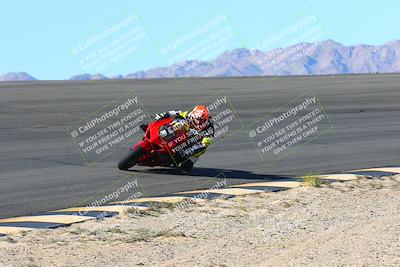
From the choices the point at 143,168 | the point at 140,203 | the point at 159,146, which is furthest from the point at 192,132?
the point at 140,203

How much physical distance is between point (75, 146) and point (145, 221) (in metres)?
7.92

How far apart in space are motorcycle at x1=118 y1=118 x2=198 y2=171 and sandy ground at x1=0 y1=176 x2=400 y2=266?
239cm

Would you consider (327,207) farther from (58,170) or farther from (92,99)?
(92,99)

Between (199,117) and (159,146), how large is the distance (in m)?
0.96

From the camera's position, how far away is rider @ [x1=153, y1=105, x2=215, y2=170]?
14406 mm

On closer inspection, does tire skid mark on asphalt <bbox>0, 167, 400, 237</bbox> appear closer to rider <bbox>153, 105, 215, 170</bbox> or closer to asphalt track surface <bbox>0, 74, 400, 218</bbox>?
asphalt track surface <bbox>0, 74, 400, 218</bbox>

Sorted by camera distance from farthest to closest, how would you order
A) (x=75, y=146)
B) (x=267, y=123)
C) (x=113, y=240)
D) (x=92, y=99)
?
(x=92, y=99) < (x=267, y=123) < (x=75, y=146) < (x=113, y=240)

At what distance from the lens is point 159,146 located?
14.6 metres

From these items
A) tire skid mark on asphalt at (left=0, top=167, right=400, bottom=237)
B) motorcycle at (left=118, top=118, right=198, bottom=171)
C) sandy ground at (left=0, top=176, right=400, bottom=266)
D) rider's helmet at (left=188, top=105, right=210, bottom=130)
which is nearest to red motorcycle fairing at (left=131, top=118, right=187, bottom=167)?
motorcycle at (left=118, top=118, right=198, bottom=171)

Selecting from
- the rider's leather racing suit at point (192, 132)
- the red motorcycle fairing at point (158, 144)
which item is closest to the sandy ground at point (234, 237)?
the rider's leather racing suit at point (192, 132)

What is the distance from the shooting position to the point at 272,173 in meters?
15.7

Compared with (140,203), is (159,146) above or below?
above

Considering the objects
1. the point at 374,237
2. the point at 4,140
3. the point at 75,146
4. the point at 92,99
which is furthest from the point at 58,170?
the point at 92,99

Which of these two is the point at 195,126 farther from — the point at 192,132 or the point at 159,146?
the point at 159,146
